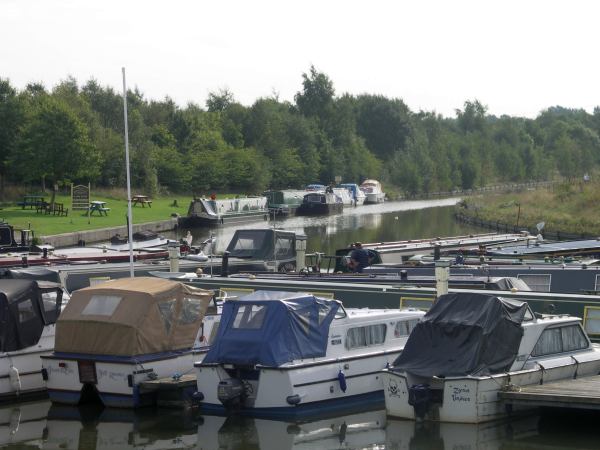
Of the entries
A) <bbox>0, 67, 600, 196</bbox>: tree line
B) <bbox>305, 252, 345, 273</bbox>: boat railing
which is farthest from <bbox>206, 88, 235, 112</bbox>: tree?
<bbox>305, 252, 345, 273</bbox>: boat railing

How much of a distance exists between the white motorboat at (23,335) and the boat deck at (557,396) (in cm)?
1038

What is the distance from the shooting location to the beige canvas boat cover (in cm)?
2280

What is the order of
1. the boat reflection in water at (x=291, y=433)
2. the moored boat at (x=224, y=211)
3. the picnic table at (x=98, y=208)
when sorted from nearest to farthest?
the boat reflection in water at (x=291, y=433), the picnic table at (x=98, y=208), the moored boat at (x=224, y=211)

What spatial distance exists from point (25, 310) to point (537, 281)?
15207 millimetres

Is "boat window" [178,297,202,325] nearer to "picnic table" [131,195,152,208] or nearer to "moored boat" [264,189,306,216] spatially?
"picnic table" [131,195,152,208]

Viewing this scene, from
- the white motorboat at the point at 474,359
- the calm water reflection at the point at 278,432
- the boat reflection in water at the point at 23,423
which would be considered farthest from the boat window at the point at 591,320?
the boat reflection in water at the point at 23,423

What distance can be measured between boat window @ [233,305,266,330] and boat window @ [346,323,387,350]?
6.58 ft

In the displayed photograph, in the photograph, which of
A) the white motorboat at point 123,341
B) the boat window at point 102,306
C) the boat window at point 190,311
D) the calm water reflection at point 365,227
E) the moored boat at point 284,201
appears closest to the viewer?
the white motorboat at point 123,341

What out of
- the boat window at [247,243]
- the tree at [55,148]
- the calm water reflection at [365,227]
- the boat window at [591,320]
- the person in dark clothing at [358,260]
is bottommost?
the calm water reflection at [365,227]

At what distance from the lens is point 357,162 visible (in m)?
140

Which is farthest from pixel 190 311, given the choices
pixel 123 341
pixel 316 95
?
pixel 316 95

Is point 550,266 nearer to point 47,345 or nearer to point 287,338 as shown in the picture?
point 287,338

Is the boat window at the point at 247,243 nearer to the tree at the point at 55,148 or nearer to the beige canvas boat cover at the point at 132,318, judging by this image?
the beige canvas boat cover at the point at 132,318

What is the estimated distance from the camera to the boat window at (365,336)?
22906 millimetres
